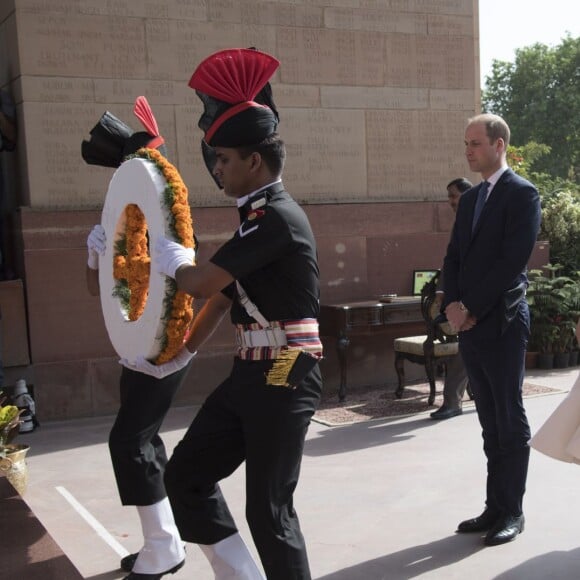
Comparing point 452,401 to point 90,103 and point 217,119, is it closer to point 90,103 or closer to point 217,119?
point 90,103

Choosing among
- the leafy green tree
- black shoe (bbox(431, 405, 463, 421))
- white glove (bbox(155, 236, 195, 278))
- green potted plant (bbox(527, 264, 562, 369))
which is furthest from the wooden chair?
the leafy green tree

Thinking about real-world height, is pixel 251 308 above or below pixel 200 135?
below

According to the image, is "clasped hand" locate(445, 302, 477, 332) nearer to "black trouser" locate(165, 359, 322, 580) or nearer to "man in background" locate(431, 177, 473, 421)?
"black trouser" locate(165, 359, 322, 580)

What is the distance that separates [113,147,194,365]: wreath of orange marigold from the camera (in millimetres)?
3426

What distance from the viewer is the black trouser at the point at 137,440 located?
3713 millimetres

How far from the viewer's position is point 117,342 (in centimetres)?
388

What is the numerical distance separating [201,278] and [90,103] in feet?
17.6

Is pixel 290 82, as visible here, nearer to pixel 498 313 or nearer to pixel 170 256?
pixel 498 313

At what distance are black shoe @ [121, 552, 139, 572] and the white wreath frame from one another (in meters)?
0.96

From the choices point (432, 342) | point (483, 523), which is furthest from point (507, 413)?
point (432, 342)

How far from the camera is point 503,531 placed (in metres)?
4.07

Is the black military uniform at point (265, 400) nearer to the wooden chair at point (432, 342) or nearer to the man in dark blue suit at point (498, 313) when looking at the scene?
the man in dark blue suit at point (498, 313)

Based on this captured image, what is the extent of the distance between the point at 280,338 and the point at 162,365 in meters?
0.89

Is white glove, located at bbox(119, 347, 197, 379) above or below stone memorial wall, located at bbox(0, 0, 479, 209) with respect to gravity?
below
